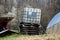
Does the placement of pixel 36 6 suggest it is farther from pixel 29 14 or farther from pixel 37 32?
pixel 37 32

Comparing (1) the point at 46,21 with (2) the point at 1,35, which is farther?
(1) the point at 46,21

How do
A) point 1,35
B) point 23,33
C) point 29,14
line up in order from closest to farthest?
point 1,35
point 23,33
point 29,14

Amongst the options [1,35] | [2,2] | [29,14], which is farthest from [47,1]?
[1,35]

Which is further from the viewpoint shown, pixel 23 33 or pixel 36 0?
pixel 36 0

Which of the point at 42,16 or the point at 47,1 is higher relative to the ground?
the point at 47,1

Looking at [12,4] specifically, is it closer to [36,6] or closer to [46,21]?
[36,6]

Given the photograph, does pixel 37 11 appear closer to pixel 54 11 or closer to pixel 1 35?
pixel 54 11

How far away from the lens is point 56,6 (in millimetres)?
12133

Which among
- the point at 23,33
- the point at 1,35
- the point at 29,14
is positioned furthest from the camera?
the point at 29,14

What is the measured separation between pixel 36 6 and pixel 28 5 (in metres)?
0.43

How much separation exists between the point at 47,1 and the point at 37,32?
7.95ft

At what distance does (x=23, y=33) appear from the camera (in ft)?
33.6

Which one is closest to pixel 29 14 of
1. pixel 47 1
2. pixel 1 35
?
pixel 47 1

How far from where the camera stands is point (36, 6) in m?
12.0
